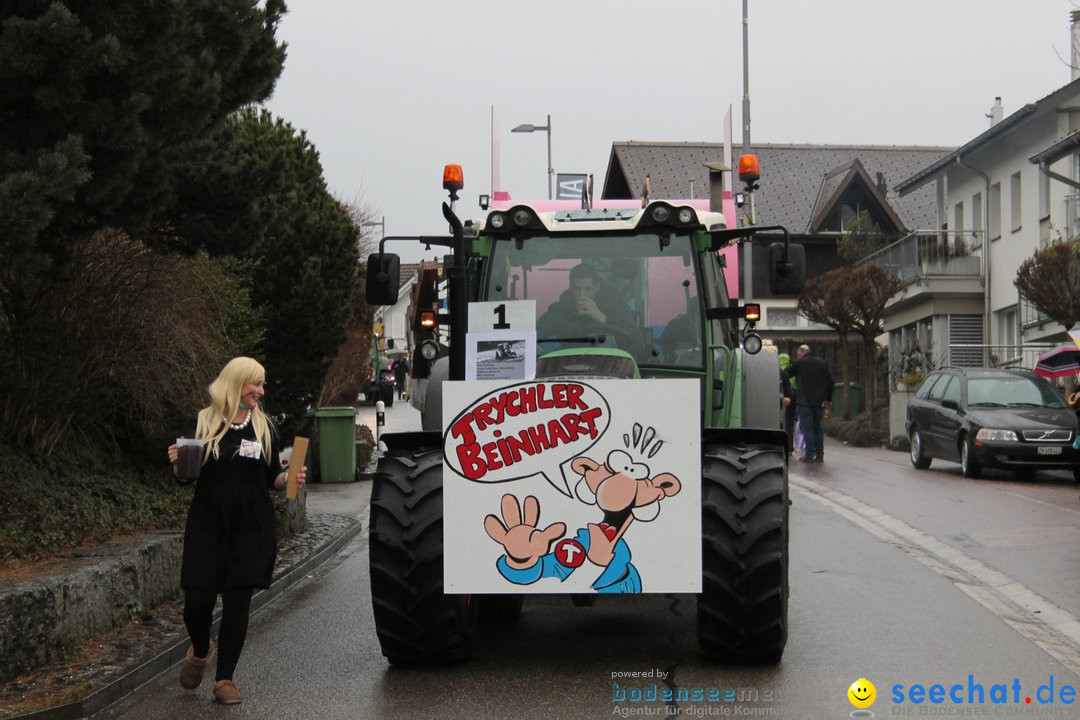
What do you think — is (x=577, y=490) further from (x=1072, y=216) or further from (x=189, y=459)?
(x=1072, y=216)

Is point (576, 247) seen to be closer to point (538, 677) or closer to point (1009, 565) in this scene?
point (538, 677)

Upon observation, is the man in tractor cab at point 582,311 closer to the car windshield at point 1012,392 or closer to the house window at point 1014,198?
the car windshield at point 1012,392

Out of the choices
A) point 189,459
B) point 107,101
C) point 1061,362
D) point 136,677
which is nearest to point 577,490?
point 189,459

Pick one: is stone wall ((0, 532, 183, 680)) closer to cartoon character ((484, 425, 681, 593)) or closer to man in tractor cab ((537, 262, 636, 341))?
cartoon character ((484, 425, 681, 593))

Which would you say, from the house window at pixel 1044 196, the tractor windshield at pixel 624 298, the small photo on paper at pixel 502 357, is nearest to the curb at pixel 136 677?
the small photo on paper at pixel 502 357

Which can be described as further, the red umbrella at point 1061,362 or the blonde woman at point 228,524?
the red umbrella at point 1061,362

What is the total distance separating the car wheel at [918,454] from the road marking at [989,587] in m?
7.02

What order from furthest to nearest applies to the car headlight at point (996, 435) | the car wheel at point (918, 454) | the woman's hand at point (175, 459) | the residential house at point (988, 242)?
the residential house at point (988, 242)
the car wheel at point (918, 454)
the car headlight at point (996, 435)
the woman's hand at point (175, 459)

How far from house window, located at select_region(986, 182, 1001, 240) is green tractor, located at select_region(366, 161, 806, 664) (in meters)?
29.8

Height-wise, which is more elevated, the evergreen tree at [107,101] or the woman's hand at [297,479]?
the evergreen tree at [107,101]

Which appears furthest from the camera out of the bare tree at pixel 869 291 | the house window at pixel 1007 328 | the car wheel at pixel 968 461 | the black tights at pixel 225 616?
the house window at pixel 1007 328

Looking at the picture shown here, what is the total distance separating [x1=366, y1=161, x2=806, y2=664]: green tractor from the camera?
7.63 meters

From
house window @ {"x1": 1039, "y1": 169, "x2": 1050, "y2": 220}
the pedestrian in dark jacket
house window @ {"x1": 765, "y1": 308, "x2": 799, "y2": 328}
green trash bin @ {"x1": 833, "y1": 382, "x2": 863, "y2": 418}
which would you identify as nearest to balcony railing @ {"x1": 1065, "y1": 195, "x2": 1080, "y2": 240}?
house window @ {"x1": 1039, "y1": 169, "x2": 1050, "y2": 220}

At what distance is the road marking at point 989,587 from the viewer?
8938 millimetres
